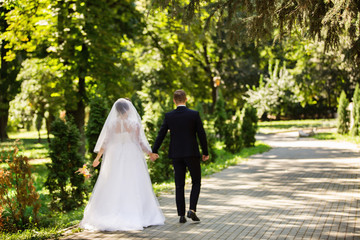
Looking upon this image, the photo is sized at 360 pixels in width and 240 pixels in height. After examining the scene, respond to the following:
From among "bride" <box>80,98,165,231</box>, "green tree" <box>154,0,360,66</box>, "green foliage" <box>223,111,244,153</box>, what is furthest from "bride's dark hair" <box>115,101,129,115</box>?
"green foliage" <box>223,111,244,153</box>

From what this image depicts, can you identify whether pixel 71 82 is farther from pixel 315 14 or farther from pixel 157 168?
pixel 315 14

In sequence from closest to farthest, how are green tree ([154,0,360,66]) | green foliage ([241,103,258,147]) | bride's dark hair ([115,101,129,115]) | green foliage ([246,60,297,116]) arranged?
bride's dark hair ([115,101,129,115]) < green tree ([154,0,360,66]) < green foliage ([241,103,258,147]) < green foliage ([246,60,297,116])

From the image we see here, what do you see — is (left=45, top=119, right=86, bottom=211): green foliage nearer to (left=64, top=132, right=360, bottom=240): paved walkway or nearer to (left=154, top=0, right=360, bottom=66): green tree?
(left=64, top=132, right=360, bottom=240): paved walkway

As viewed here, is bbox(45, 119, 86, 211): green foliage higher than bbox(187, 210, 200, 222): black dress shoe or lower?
higher

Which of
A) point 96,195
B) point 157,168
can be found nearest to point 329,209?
point 96,195

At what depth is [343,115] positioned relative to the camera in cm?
2861

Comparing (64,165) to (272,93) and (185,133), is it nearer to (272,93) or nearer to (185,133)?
(185,133)

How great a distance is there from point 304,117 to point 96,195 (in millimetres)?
54625

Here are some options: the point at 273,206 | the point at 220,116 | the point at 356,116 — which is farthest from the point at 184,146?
the point at 356,116

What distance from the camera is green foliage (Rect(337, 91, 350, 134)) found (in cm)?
2853

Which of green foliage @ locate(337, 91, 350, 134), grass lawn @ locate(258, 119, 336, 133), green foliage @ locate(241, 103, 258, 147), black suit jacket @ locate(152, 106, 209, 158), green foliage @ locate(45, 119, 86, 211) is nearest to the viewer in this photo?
black suit jacket @ locate(152, 106, 209, 158)

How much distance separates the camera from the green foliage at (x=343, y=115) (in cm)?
2853

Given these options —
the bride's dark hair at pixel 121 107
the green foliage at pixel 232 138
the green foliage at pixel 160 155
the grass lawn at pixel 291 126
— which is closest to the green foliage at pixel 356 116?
the green foliage at pixel 232 138

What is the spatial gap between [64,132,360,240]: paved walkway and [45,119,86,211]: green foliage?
221 centimetres
